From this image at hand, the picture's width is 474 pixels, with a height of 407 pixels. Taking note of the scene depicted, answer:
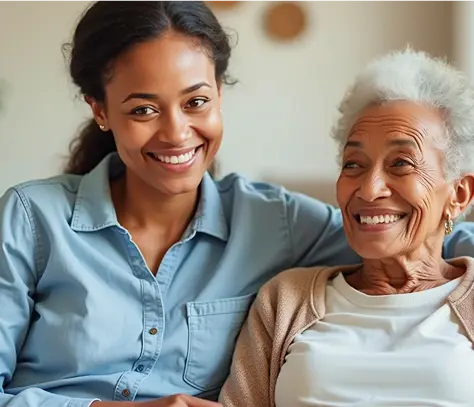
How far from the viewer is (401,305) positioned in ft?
4.91

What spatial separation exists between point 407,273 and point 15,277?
2.77 ft

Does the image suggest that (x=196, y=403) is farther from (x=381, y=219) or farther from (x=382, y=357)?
(x=381, y=219)

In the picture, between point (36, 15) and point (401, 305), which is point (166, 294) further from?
point (36, 15)

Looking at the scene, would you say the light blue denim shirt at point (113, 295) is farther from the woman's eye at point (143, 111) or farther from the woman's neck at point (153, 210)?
the woman's eye at point (143, 111)

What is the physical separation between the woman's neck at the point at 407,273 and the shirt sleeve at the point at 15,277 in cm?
73

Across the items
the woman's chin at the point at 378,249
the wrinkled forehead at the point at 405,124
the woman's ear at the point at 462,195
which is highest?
the wrinkled forehead at the point at 405,124

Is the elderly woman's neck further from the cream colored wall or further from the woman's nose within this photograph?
the cream colored wall

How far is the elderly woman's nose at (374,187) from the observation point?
148 cm

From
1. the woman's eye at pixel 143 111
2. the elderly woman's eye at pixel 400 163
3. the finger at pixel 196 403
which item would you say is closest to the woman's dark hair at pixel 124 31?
the woman's eye at pixel 143 111

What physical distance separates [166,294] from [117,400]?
9.9 inches

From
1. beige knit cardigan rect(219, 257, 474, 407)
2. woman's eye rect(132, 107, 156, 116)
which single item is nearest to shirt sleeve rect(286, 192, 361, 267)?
beige knit cardigan rect(219, 257, 474, 407)

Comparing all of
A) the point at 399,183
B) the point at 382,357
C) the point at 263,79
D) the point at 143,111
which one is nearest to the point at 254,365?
the point at 382,357

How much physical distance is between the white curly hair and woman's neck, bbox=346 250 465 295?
0.19m

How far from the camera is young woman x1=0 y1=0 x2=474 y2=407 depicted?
1558mm
